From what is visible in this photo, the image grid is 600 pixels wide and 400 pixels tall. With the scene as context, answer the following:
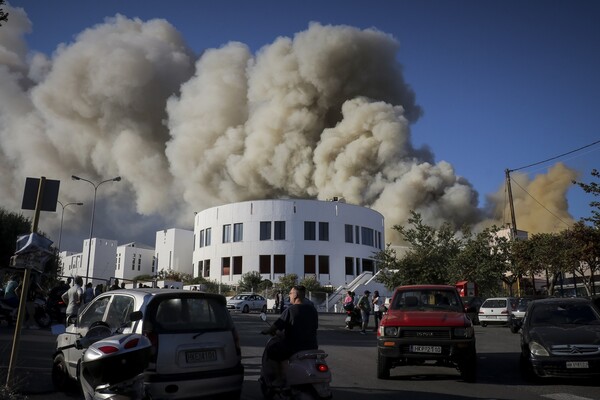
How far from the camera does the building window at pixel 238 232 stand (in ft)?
169

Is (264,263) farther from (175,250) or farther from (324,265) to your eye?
(175,250)

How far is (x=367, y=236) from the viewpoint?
54906 mm

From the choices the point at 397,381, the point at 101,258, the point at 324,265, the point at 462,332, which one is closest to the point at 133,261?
the point at 101,258

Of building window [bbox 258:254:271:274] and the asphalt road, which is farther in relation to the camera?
building window [bbox 258:254:271:274]

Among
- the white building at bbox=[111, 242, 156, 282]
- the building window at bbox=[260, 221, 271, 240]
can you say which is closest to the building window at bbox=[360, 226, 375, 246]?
the building window at bbox=[260, 221, 271, 240]

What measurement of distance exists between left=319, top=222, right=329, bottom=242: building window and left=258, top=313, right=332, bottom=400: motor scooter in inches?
1805

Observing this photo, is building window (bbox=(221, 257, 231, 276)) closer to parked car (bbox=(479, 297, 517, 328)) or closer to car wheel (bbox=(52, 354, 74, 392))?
parked car (bbox=(479, 297, 517, 328))

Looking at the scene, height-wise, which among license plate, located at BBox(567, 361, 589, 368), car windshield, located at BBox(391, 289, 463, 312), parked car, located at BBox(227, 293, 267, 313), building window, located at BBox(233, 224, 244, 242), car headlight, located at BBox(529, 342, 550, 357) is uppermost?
building window, located at BBox(233, 224, 244, 242)

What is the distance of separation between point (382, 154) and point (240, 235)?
20452 millimetres

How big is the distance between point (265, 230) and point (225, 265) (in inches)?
226

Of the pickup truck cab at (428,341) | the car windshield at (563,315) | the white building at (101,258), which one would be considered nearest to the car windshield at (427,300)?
the pickup truck cab at (428,341)

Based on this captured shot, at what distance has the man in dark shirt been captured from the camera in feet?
17.5

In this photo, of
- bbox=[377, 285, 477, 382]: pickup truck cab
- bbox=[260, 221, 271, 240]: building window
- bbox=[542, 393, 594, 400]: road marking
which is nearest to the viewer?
bbox=[542, 393, 594, 400]: road marking

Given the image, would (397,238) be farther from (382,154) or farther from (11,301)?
(11,301)
